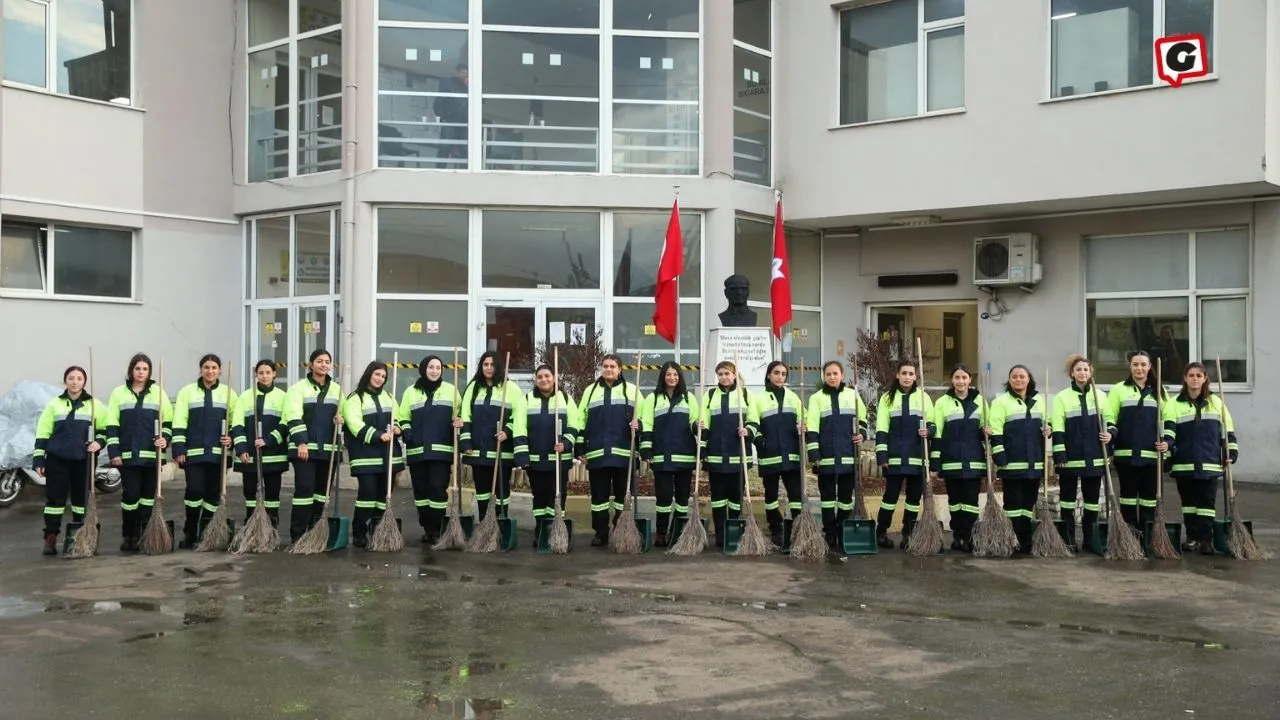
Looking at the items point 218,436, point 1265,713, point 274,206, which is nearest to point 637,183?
point 274,206

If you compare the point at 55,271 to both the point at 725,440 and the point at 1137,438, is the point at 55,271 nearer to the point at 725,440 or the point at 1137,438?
the point at 725,440

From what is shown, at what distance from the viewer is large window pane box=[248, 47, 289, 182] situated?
19.4 metres

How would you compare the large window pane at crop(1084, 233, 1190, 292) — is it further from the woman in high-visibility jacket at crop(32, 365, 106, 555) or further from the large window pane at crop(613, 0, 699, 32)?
the woman in high-visibility jacket at crop(32, 365, 106, 555)

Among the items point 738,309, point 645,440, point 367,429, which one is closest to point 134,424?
point 367,429

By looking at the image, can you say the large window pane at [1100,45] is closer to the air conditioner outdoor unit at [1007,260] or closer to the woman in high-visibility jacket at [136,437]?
the air conditioner outdoor unit at [1007,260]

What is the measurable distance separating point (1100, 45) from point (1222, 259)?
3242 mm

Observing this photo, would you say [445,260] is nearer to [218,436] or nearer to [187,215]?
[187,215]

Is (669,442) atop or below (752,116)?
below

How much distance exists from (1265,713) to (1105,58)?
40.3 ft

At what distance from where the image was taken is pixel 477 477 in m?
11.7

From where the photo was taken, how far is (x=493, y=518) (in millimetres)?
11227

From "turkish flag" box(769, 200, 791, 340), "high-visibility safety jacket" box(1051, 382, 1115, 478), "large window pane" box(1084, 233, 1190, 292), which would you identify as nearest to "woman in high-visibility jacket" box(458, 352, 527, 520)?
"high-visibility safety jacket" box(1051, 382, 1115, 478)

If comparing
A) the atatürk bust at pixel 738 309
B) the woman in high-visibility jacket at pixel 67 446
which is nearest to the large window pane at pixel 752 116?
the atatürk bust at pixel 738 309

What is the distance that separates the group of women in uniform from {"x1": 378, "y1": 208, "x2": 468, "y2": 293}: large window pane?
6.28 meters
